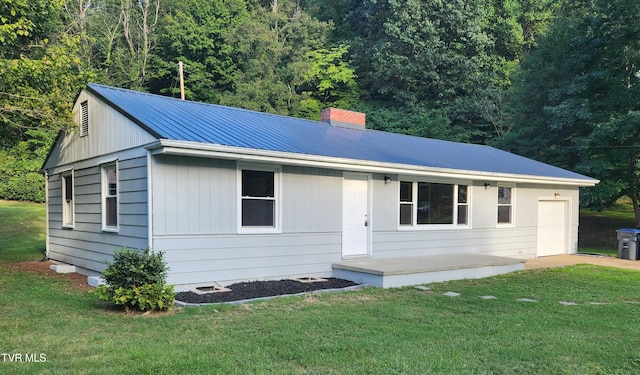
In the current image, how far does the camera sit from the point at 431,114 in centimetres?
2828

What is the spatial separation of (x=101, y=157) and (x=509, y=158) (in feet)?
40.5

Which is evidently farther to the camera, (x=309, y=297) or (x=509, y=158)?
(x=509, y=158)

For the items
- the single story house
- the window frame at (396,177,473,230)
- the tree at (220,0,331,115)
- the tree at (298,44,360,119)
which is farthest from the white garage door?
the tree at (298,44,360,119)

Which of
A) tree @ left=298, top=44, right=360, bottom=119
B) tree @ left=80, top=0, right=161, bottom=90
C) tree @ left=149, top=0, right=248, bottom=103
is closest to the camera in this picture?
tree @ left=80, top=0, right=161, bottom=90

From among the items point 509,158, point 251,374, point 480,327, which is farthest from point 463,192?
point 251,374

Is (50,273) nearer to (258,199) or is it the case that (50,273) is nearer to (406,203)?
(258,199)

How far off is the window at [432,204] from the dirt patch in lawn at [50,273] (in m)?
6.80

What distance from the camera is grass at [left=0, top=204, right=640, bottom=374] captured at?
4.09m

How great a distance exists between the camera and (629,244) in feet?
44.2

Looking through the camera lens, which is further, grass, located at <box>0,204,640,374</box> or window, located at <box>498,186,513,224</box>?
window, located at <box>498,186,513,224</box>

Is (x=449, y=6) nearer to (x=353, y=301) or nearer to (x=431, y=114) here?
(x=431, y=114)

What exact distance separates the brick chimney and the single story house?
0.20 ft

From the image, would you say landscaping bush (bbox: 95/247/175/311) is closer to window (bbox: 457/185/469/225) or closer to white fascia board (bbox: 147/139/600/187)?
white fascia board (bbox: 147/139/600/187)

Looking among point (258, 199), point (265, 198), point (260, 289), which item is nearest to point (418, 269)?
point (260, 289)
